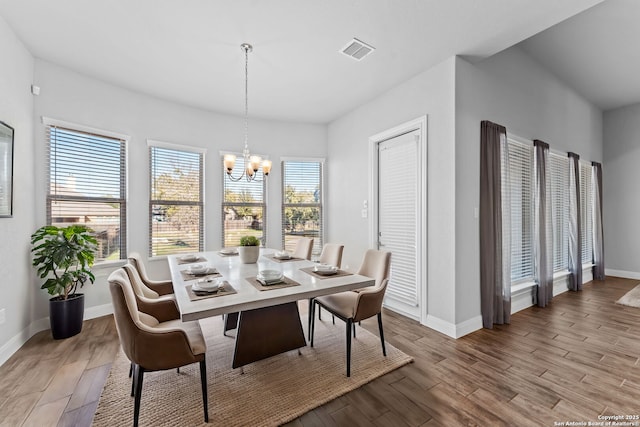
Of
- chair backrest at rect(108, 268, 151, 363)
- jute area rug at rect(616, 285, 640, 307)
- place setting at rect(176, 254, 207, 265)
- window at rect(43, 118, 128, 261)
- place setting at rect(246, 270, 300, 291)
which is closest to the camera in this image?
chair backrest at rect(108, 268, 151, 363)

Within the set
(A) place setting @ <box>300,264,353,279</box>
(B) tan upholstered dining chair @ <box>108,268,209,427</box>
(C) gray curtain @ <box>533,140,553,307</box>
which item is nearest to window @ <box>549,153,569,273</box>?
(C) gray curtain @ <box>533,140,553,307</box>

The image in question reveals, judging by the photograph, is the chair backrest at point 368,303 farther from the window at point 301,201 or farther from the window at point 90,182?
the window at point 90,182

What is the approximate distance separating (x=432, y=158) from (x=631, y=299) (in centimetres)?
408

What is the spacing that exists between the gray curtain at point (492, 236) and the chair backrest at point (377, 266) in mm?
1326

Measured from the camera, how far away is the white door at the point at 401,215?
3395 mm

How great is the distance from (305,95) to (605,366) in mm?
4404

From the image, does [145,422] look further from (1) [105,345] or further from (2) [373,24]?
(2) [373,24]

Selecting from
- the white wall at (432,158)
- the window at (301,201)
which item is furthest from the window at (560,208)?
the window at (301,201)

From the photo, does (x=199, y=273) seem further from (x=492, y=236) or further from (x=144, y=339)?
(x=492, y=236)

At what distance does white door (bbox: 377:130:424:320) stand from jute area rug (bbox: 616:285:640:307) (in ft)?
11.0

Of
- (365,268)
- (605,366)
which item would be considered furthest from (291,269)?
(605,366)

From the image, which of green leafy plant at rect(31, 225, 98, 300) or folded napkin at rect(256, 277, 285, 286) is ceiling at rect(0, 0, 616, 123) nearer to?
green leafy plant at rect(31, 225, 98, 300)

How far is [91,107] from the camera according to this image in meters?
3.39

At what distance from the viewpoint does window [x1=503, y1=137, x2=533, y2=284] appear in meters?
3.61
